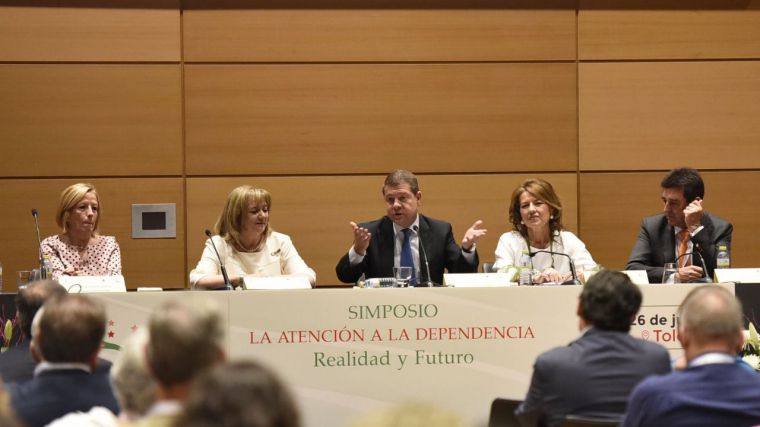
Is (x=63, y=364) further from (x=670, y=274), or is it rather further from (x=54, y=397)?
(x=670, y=274)

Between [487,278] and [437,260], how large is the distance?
2.62ft

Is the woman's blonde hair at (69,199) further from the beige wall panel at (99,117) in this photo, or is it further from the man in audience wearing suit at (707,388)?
the man in audience wearing suit at (707,388)

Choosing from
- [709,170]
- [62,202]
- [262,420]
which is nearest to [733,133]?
[709,170]

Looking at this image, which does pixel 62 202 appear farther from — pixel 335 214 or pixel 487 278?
pixel 487 278

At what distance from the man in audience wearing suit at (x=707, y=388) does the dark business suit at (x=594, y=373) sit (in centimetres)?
44

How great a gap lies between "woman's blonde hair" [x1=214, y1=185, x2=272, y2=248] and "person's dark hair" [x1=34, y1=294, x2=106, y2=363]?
8.10 feet

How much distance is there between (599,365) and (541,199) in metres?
2.17

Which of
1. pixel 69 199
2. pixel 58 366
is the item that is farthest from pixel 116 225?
pixel 58 366

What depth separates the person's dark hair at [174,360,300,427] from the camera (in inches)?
55.0

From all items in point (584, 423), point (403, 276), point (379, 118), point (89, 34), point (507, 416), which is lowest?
point (507, 416)

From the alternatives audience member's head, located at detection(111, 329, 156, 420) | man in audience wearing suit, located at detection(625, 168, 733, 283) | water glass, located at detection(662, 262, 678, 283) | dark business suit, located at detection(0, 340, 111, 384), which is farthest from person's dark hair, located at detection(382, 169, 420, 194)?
audience member's head, located at detection(111, 329, 156, 420)

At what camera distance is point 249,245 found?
5.20m

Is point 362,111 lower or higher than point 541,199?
higher

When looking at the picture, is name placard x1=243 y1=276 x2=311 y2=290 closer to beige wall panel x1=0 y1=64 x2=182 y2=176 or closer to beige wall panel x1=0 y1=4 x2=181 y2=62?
beige wall panel x1=0 y1=64 x2=182 y2=176
